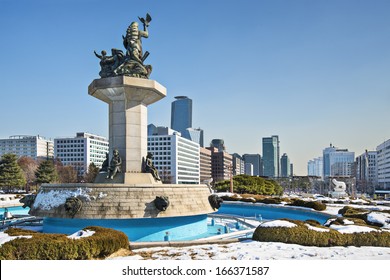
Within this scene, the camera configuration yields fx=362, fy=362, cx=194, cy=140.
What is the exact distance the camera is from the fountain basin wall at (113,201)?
809 inches

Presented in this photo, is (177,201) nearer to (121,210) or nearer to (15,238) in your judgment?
(121,210)

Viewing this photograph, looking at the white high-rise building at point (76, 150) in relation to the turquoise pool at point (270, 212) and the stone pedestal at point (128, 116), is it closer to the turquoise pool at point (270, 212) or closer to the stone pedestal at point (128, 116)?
the turquoise pool at point (270, 212)

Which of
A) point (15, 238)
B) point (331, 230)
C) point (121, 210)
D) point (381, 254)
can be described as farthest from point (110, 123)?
point (381, 254)

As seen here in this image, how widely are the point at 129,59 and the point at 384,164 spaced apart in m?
143

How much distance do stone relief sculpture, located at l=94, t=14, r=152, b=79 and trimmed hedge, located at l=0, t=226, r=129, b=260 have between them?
51.6 ft

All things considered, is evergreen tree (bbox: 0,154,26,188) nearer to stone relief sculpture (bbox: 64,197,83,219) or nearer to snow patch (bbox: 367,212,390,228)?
stone relief sculpture (bbox: 64,197,83,219)

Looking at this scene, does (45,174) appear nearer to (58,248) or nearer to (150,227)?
(150,227)

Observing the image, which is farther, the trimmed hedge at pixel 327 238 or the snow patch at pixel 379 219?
the snow patch at pixel 379 219

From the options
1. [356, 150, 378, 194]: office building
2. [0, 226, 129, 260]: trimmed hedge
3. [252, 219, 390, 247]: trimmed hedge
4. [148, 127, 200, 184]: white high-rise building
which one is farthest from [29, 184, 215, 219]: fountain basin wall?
[356, 150, 378, 194]: office building

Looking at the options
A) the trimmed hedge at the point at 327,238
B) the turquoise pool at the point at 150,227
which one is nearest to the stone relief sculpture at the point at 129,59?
the turquoise pool at the point at 150,227

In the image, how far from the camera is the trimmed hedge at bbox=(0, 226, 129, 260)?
11359 mm

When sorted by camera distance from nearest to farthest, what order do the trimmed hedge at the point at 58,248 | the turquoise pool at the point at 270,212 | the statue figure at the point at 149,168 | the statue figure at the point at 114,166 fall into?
the trimmed hedge at the point at 58,248
the statue figure at the point at 114,166
the statue figure at the point at 149,168
the turquoise pool at the point at 270,212

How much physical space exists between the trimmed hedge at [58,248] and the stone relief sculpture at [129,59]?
15.7 m

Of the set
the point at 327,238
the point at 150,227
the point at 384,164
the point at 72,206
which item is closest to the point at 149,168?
the point at 150,227
